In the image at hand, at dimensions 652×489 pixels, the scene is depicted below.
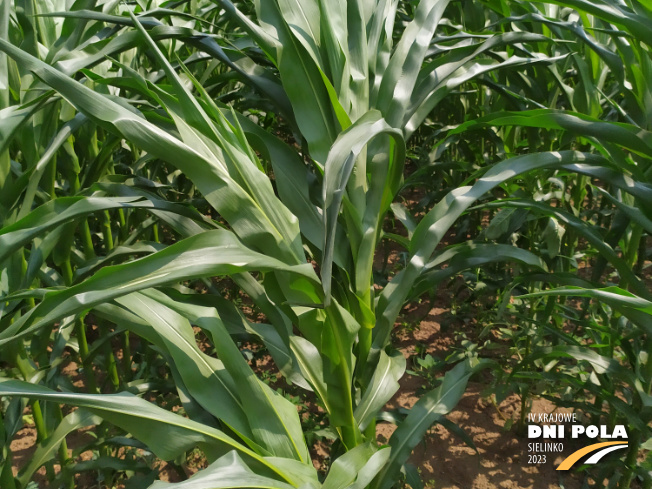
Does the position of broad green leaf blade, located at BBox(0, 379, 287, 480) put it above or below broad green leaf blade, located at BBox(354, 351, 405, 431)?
above

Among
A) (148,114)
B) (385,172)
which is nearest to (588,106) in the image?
(385,172)

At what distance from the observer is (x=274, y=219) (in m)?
0.83

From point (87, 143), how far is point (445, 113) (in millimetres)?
1702

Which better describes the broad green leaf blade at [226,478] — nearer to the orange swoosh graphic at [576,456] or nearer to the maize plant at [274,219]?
the maize plant at [274,219]

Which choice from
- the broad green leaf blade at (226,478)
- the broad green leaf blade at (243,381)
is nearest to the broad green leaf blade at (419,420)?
the broad green leaf blade at (243,381)

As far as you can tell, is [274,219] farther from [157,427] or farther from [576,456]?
[576,456]

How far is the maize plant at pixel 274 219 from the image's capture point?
73 cm

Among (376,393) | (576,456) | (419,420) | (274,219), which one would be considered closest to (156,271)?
(274,219)

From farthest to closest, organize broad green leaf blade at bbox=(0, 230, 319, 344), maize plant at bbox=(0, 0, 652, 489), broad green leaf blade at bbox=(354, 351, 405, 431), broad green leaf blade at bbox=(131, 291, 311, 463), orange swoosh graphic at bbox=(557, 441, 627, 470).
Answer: orange swoosh graphic at bbox=(557, 441, 627, 470) < broad green leaf blade at bbox=(354, 351, 405, 431) < broad green leaf blade at bbox=(131, 291, 311, 463) < maize plant at bbox=(0, 0, 652, 489) < broad green leaf blade at bbox=(0, 230, 319, 344)

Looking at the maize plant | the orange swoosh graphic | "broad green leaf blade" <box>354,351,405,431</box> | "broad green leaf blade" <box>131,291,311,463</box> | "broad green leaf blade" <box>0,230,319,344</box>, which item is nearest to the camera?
"broad green leaf blade" <box>0,230,319,344</box>

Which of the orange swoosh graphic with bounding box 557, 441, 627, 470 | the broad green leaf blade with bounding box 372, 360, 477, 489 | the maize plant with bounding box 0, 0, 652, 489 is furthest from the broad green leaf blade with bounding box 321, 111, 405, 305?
the orange swoosh graphic with bounding box 557, 441, 627, 470

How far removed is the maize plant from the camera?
28.9 inches

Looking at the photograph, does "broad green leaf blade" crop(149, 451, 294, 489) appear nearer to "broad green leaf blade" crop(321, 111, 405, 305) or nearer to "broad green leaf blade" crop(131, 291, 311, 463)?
"broad green leaf blade" crop(131, 291, 311, 463)

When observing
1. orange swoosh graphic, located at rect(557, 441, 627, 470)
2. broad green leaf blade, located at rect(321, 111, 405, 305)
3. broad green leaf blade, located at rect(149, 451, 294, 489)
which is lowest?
orange swoosh graphic, located at rect(557, 441, 627, 470)
